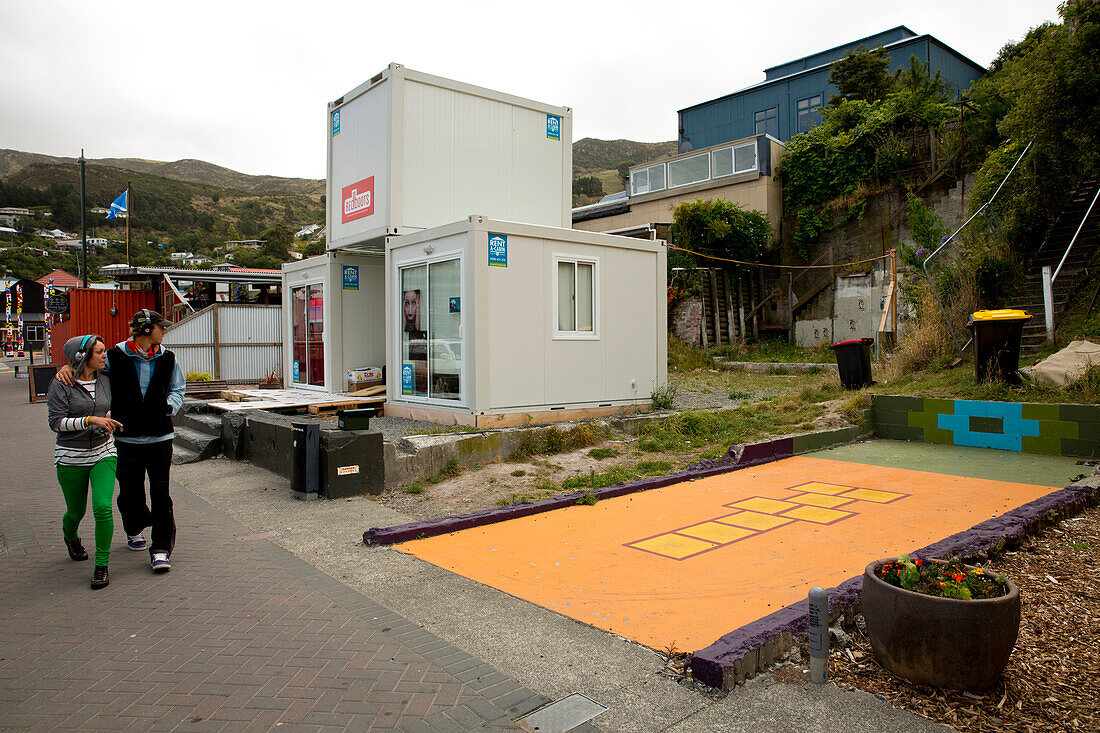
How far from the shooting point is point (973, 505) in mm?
6957

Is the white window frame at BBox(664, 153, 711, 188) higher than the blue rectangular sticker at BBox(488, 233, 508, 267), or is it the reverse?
the white window frame at BBox(664, 153, 711, 188)

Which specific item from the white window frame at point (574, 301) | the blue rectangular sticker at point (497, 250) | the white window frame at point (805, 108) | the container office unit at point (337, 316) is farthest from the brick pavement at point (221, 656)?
the white window frame at point (805, 108)

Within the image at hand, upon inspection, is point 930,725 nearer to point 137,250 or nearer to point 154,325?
point 154,325

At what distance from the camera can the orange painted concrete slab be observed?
14.8 ft

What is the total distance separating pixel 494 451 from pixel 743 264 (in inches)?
780

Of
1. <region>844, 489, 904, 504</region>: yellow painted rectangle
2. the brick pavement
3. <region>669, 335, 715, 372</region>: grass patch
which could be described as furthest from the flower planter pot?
<region>669, 335, 715, 372</region>: grass patch

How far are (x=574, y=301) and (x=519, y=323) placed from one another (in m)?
1.25

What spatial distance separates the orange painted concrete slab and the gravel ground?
0.83 metres

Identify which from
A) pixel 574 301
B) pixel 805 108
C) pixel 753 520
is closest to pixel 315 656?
pixel 753 520

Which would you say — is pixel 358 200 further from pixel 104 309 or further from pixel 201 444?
pixel 104 309

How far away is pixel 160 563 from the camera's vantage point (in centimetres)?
532

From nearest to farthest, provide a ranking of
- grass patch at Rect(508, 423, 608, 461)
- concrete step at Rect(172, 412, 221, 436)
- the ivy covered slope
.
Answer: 1. grass patch at Rect(508, 423, 608, 461)
2. concrete step at Rect(172, 412, 221, 436)
3. the ivy covered slope

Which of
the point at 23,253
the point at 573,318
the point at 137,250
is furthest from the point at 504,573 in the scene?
the point at 23,253

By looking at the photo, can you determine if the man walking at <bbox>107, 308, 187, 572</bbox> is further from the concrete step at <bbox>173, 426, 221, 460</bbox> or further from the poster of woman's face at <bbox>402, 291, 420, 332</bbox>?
the poster of woman's face at <bbox>402, 291, 420, 332</bbox>
